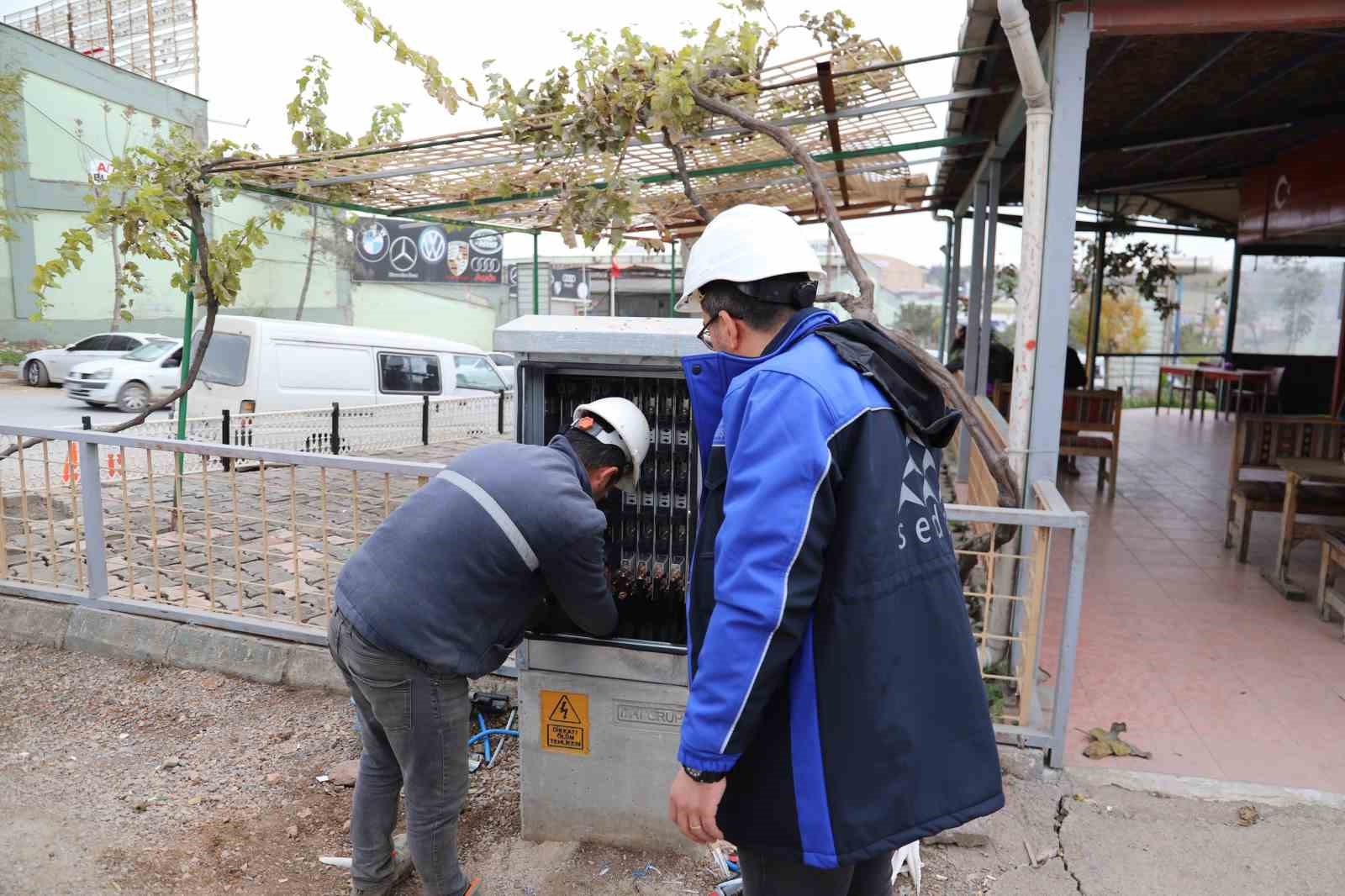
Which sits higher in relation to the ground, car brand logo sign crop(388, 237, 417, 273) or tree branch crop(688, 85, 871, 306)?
car brand logo sign crop(388, 237, 417, 273)

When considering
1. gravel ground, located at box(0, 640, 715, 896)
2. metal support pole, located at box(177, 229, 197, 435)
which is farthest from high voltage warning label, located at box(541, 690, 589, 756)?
metal support pole, located at box(177, 229, 197, 435)

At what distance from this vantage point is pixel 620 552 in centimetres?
311

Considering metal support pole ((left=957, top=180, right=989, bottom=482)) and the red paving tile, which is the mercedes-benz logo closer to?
metal support pole ((left=957, top=180, right=989, bottom=482))

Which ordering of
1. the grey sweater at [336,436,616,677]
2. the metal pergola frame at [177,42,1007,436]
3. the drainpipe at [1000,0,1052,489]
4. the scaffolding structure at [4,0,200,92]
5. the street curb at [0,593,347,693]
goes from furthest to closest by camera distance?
the scaffolding structure at [4,0,200,92]
the metal pergola frame at [177,42,1007,436]
the street curb at [0,593,347,693]
the drainpipe at [1000,0,1052,489]
the grey sweater at [336,436,616,677]

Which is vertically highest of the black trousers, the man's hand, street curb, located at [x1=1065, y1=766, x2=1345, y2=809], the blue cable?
the man's hand

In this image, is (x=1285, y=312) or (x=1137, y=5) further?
(x=1285, y=312)

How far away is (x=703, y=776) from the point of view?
1.59 metres

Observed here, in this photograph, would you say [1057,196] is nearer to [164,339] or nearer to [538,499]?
[538,499]

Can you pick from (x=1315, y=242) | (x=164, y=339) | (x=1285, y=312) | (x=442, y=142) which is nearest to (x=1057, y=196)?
(x=442, y=142)

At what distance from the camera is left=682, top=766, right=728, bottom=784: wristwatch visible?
158 centimetres

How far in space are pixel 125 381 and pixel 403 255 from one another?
12741mm

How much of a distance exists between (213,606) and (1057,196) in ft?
14.4

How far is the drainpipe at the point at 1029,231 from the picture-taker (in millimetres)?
3820

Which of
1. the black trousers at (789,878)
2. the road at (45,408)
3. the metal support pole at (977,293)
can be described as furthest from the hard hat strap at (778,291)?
the road at (45,408)
